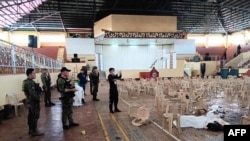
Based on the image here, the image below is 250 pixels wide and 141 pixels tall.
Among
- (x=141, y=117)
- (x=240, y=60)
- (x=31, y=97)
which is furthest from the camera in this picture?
(x=240, y=60)

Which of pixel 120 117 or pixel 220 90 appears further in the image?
pixel 220 90

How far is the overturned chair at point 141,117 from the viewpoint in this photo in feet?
20.7

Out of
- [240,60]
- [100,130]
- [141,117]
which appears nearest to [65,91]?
[100,130]

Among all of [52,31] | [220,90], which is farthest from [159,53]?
[220,90]

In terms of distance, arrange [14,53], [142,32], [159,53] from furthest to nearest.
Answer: [159,53]
[142,32]
[14,53]

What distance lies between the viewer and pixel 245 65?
2903 cm

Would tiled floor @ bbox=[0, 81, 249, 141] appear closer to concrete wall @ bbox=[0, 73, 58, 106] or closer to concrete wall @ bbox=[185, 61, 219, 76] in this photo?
concrete wall @ bbox=[0, 73, 58, 106]

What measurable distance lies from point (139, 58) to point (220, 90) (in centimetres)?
1924

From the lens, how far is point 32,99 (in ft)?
17.4

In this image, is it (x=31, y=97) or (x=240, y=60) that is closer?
(x=31, y=97)

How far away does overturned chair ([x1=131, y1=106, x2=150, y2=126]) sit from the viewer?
20.7ft

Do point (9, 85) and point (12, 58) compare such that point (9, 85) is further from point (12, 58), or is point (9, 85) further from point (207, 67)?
point (207, 67)

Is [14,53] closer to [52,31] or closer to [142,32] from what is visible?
[142,32]

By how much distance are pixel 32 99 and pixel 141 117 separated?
290 centimetres
